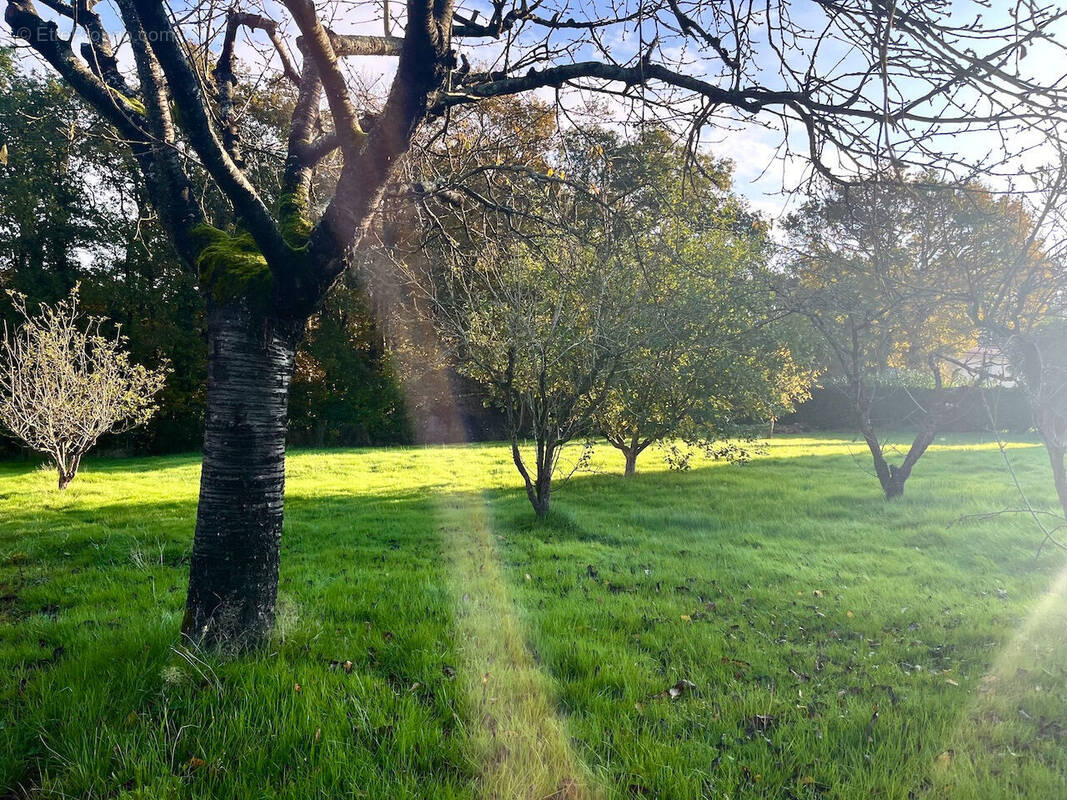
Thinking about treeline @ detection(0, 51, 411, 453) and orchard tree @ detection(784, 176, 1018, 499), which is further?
treeline @ detection(0, 51, 411, 453)

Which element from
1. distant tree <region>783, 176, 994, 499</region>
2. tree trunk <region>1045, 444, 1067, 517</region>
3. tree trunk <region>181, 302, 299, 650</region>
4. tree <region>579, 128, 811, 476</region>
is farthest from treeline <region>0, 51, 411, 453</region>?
tree trunk <region>1045, 444, 1067, 517</region>

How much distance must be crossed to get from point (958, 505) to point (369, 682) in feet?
35.5

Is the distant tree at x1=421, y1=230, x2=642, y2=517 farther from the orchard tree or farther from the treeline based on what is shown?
the treeline

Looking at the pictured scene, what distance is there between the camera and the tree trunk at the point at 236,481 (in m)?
3.39

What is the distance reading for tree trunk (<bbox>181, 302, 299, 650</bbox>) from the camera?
3395 millimetres

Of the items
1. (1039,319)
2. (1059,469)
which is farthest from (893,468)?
(1059,469)

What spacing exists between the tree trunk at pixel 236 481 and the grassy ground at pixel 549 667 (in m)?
0.30

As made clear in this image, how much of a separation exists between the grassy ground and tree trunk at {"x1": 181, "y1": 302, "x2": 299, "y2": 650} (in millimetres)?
300

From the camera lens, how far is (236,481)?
339 centimetres

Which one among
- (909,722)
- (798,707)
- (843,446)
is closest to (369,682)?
(798,707)

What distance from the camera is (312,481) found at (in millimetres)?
13148

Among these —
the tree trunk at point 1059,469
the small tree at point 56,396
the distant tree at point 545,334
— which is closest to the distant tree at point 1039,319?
the tree trunk at point 1059,469

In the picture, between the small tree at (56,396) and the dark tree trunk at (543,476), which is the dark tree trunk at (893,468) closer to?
the dark tree trunk at (543,476)

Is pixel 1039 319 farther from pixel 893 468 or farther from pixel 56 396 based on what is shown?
pixel 56 396
